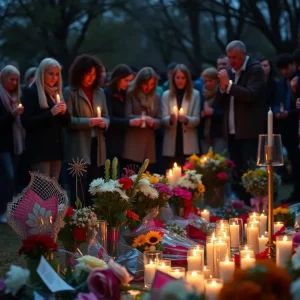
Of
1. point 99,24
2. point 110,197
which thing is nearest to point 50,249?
point 110,197

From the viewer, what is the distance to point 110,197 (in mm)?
6691

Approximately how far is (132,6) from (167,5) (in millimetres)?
1956

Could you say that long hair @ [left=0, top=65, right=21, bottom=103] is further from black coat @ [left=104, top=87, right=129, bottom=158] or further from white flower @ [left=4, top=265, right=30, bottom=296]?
white flower @ [left=4, top=265, right=30, bottom=296]

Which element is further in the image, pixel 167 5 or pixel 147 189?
pixel 167 5

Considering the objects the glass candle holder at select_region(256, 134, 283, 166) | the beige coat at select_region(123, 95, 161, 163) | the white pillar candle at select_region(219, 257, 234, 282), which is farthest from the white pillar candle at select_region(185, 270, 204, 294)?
the beige coat at select_region(123, 95, 161, 163)

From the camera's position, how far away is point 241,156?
10883 millimetres

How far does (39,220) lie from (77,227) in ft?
2.22

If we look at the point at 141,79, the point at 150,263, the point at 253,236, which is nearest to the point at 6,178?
the point at 141,79

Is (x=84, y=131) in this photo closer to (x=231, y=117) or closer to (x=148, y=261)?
(x=231, y=117)

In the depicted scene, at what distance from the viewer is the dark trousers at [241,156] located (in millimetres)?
10555

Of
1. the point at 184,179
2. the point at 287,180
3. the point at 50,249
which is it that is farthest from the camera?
the point at 287,180

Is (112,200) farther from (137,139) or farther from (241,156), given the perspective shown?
(241,156)

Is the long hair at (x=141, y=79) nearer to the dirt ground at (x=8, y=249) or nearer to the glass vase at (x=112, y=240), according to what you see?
the dirt ground at (x=8, y=249)

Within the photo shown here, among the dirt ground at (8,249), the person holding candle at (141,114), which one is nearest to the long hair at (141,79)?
the person holding candle at (141,114)
